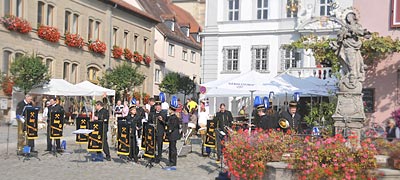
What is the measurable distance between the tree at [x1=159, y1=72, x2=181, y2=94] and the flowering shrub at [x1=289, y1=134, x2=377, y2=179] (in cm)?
3640

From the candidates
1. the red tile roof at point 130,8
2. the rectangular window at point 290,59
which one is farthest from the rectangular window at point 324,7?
the red tile roof at point 130,8

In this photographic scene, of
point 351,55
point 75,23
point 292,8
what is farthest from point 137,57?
point 351,55

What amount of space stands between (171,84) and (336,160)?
36871 mm

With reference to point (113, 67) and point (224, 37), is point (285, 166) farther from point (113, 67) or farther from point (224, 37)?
point (113, 67)

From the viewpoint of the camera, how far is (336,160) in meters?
8.96

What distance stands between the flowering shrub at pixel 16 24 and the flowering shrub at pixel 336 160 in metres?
23.8

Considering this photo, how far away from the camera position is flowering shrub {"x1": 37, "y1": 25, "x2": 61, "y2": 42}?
32.7 meters

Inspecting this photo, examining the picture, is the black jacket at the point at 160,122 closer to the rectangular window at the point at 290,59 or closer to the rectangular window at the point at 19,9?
the rectangular window at the point at 19,9

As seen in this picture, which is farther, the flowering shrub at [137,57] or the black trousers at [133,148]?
the flowering shrub at [137,57]

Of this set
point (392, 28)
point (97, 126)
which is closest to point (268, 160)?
point (97, 126)

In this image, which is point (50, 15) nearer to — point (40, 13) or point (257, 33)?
point (40, 13)

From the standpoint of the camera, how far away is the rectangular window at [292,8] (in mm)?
35031

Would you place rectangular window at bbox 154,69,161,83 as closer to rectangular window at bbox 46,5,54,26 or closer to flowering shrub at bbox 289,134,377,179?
rectangular window at bbox 46,5,54,26

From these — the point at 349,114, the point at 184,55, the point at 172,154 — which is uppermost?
the point at 184,55
